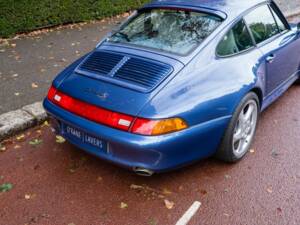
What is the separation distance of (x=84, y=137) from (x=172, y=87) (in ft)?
2.95

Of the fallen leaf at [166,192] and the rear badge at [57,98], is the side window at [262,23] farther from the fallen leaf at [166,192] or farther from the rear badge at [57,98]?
the rear badge at [57,98]

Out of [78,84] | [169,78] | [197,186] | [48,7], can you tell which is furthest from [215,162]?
[48,7]

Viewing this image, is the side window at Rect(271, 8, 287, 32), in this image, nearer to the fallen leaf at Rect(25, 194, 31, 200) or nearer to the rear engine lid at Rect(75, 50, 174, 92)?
the rear engine lid at Rect(75, 50, 174, 92)

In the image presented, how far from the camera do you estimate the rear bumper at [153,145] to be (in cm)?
297

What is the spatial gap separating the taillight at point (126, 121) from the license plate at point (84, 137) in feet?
0.52

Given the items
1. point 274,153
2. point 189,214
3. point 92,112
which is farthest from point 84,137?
Result: point 274,153

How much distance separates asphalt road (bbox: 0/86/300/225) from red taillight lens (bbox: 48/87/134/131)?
2.27 ft

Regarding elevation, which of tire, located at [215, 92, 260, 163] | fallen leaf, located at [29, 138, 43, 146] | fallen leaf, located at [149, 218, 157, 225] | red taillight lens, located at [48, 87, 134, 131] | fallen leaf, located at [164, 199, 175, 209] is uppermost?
red taillight lens, located at [48, 87, 134, 131]

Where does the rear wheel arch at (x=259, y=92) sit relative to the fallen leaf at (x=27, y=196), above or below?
above

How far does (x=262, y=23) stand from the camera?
434 cm

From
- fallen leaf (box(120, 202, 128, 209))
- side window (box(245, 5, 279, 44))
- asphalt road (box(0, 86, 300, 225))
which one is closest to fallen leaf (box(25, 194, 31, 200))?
asphalt road (box(0, 86, 300, 225))

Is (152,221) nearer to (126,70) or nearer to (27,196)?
(27,196)

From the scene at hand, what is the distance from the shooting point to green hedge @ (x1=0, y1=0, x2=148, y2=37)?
23.9ft

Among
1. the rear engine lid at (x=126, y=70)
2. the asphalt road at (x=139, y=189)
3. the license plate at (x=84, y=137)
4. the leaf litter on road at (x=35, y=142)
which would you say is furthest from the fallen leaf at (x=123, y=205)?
the leaf litter on road at (x=35, y=142)
